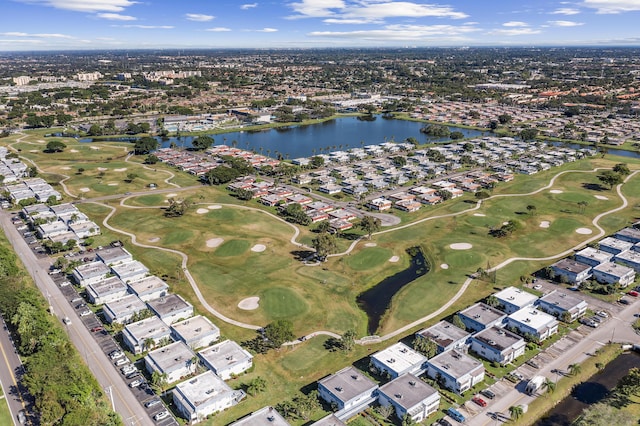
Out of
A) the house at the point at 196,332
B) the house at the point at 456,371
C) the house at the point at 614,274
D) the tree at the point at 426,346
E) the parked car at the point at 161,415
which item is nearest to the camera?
the parked car at the point at 161,415

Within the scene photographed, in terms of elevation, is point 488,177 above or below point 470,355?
above

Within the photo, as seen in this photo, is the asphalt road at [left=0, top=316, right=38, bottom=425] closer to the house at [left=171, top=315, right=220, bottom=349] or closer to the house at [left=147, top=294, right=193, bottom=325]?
the house at [left=147, top=294, right=193, bottom=325]

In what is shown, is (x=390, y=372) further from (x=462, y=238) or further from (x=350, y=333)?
(x=462, y=238)

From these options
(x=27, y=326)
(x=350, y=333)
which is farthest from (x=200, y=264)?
(x=350, y=333)

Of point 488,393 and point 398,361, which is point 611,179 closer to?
point 488,393

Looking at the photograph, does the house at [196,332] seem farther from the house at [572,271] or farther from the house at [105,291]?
the house at [572,271]

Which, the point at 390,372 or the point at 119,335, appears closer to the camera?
the point at 390,372

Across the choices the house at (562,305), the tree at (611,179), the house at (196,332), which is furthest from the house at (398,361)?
the tree at (611,179)
